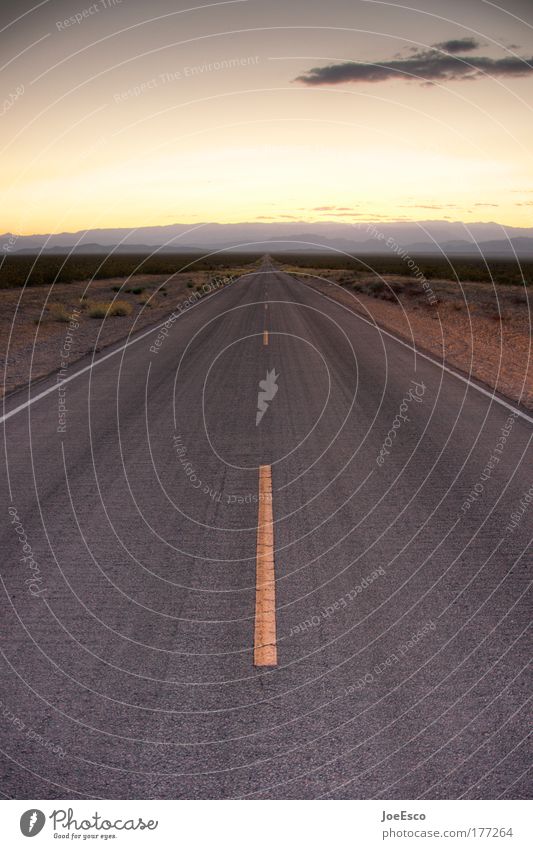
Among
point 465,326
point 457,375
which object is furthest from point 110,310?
point 457,375

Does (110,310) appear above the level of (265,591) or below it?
above

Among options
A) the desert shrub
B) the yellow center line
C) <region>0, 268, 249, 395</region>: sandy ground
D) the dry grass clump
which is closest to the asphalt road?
the yellow center line

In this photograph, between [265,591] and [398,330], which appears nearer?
[265,591]

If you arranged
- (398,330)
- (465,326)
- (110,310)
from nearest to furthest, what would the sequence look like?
(398,330) → (465,326) → (110,310)

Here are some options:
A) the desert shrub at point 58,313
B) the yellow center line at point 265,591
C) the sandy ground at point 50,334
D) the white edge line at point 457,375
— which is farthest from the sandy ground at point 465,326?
the desert shrub at point 58,313

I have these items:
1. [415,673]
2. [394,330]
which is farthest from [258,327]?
[415,673]

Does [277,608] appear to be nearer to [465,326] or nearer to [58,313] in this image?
[465,326]

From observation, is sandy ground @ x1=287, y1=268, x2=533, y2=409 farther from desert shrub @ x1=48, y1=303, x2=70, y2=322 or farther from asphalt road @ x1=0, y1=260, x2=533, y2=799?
desert shrub @ x1=48, y1=303, x2=70, y2=322
